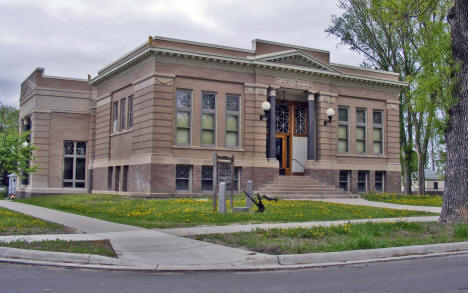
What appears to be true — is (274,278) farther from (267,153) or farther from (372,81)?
(372,81)

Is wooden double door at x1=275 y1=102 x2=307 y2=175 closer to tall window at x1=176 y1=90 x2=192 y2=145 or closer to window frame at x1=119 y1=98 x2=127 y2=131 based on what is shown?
tall window at x1=176 y1=90 x2=192 y2=145

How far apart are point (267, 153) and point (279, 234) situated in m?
19.4

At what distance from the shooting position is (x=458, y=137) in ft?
46.0

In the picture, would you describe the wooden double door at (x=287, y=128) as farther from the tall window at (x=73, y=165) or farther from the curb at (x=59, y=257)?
the curb at (x=59, y=257)

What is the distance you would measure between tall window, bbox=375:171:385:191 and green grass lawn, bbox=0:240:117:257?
26.9 meters

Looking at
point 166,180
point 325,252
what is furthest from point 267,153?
point 325,252

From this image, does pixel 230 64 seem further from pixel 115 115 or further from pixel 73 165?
pixel 73 165

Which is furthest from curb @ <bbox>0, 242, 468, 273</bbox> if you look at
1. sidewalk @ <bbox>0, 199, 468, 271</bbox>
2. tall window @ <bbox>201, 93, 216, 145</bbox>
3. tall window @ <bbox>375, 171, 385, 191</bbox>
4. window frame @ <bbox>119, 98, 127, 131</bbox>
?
tall window @ <bbox>375, 171, 385, 191</bbox>

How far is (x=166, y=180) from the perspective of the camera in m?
27.4

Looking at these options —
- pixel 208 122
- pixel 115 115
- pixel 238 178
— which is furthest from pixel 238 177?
pixel 115 115

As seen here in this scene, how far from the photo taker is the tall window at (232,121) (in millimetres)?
29719

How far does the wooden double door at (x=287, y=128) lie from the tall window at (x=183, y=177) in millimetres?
6649

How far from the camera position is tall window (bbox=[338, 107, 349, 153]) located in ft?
110

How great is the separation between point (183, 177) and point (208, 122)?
3.50m
